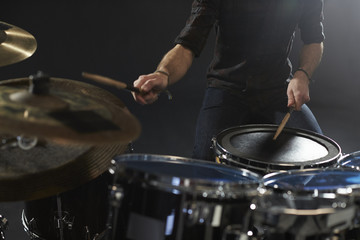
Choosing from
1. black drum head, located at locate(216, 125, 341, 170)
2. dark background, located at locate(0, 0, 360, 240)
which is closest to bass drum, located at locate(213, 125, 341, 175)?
black drum head, located at locate(216, 125, 341, 170)

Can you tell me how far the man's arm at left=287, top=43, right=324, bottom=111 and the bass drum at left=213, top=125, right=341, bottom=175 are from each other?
134mm

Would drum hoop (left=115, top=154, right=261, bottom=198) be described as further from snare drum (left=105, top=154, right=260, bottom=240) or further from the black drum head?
the black drum head

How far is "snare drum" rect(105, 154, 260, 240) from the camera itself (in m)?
1.33

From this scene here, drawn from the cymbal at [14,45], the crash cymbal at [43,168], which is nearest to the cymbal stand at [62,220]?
the crash cymbal at [43,168]

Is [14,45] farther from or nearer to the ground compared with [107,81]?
farther from the ground

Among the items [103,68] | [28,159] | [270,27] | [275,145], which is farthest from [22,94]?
[103,68]

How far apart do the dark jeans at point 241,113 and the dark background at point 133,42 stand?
2204 millimetres

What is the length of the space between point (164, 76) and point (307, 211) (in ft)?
2.57

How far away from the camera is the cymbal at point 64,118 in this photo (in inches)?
45.1

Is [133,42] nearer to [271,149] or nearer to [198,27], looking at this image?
[198,27]

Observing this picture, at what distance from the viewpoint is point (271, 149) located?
1831 mm


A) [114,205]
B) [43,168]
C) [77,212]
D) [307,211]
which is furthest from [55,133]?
[77,212]

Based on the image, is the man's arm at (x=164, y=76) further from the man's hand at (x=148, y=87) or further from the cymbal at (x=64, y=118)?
the cymbal at (x=64, y=118)

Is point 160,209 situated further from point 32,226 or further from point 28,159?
point 32,226
